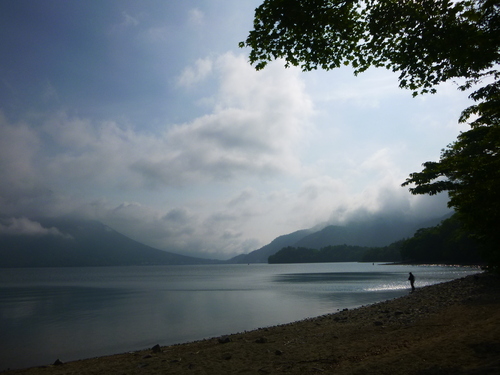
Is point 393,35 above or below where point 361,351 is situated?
above

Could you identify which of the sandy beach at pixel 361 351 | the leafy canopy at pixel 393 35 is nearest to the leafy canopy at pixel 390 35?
the leafy canopy at pixel 393 35

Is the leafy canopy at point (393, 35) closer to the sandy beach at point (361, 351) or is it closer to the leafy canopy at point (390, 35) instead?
the leafy canopy at point (390, 35)

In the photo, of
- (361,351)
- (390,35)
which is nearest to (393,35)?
(390,35)

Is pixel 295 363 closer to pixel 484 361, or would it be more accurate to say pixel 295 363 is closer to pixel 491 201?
pixel 484 361

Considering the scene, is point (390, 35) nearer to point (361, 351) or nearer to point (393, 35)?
point (393, 35)

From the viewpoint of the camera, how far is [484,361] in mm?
10008

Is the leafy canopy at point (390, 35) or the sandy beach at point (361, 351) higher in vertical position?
the leafy canopy at point (390, 35)

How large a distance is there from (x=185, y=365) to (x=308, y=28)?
15.6m

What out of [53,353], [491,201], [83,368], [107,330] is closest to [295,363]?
[83,368]

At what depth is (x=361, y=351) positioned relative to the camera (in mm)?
14211

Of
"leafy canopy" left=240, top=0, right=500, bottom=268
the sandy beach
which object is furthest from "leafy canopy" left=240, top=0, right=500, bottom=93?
the sandy beach

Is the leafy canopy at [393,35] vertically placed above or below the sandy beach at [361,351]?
above

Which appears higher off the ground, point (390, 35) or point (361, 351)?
point (390, 35)

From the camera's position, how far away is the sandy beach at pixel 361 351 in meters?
10.9
